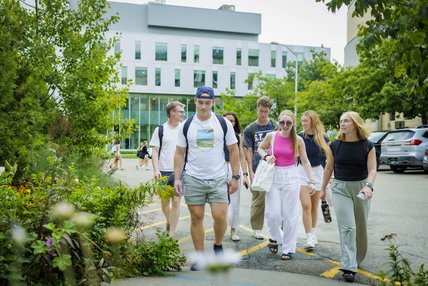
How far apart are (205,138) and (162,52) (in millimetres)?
54647

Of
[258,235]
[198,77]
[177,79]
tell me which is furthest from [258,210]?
[198,77]

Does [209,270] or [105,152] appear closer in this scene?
[209,270]

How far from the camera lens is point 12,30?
8.05 m

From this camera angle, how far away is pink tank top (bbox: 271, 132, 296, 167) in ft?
20.2

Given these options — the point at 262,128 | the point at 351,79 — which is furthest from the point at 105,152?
the point at 351,79

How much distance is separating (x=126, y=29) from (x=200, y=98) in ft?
198

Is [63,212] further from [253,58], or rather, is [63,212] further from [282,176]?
[253,58]

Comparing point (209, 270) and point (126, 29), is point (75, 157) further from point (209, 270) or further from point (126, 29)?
point (126, 29)

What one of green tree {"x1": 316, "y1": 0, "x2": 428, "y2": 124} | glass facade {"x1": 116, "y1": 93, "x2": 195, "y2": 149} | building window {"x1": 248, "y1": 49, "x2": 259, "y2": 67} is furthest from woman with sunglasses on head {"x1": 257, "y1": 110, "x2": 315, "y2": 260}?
building window {"x1": 248, "y1": 49, "x2": 259, "y2": 67}

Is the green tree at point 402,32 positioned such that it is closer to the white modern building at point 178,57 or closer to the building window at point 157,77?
the white modern building at point 178,57

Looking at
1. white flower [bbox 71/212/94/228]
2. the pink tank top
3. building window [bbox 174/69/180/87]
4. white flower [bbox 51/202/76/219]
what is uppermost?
building window [bbox 174/69/180/87]

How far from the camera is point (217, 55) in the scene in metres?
60.3

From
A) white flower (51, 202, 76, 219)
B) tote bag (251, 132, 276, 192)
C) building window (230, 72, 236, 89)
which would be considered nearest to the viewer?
white flower (51, 202, 76, 219)

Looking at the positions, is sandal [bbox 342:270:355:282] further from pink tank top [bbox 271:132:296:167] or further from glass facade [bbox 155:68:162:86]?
glass facade [bbox 155:68:162:86]
